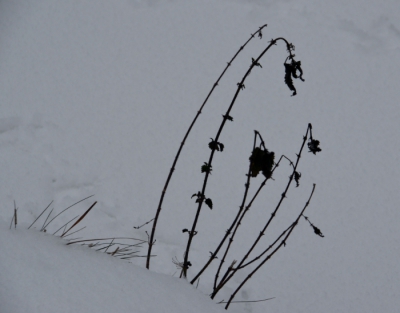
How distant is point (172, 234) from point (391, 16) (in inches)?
105

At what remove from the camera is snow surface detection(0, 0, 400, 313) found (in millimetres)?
2064

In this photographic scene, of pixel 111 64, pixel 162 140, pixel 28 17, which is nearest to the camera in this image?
pixel 162 140

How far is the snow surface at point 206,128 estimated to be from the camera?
6.77 feet

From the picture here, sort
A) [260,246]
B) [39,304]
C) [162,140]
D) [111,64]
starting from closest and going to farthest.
Result: [39,304], [260,246], [162,140], [111,64]

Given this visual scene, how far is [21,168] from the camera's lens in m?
2.29

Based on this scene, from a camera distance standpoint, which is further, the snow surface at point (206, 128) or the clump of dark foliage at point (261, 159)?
the snow surface at point (206, 128)

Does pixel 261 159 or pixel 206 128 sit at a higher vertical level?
pixel 206 128

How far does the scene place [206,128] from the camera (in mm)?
2697

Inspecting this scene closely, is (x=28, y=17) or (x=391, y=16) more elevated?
Result: (x=391, y=16)

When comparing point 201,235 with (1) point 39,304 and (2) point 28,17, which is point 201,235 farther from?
(2) point 28,17

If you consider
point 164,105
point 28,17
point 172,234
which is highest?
point 28,17

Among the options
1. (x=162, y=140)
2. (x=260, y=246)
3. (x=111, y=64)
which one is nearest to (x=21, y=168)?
(x=162, y=140)

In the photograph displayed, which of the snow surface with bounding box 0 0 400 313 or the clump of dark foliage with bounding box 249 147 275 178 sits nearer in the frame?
the clump of dark foliage with bounding box 249 147 275 178

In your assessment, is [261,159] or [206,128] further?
[206,128]
